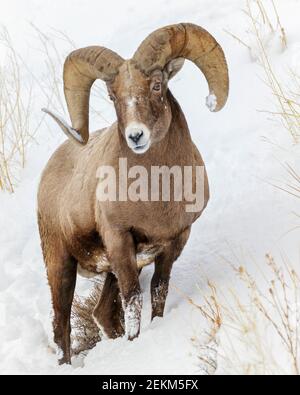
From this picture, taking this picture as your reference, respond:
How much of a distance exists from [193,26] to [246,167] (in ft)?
7.96

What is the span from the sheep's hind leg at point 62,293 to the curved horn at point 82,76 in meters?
1.12

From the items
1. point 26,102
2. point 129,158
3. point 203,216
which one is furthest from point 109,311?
point 26,102

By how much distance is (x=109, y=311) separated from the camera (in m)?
7.78

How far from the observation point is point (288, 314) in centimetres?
529

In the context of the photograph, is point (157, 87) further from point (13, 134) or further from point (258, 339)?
point (13, 134)

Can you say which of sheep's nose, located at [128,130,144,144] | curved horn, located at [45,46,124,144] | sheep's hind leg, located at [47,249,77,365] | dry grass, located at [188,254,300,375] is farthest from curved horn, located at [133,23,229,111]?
sheep's hind leg, located at [47,249,77,365]

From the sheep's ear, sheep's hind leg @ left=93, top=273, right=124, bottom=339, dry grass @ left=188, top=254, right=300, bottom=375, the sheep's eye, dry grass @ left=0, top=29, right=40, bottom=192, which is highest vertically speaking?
the sheep's ear

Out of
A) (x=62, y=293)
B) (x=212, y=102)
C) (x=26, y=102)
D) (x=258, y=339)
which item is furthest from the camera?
(x=26, y=102)

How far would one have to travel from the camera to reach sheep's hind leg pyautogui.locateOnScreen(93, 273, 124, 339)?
7.74 m

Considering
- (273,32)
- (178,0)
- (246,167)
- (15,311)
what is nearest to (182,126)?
(246,167)

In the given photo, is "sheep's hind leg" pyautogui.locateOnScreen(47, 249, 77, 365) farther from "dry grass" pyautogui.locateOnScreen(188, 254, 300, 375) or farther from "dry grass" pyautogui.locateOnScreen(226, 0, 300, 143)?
"dry grass" pyautogui.locateOnScreen(226, 0, 300, 143)

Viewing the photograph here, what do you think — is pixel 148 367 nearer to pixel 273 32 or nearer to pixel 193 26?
pixel 193 26

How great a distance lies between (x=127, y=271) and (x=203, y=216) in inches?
74.1
